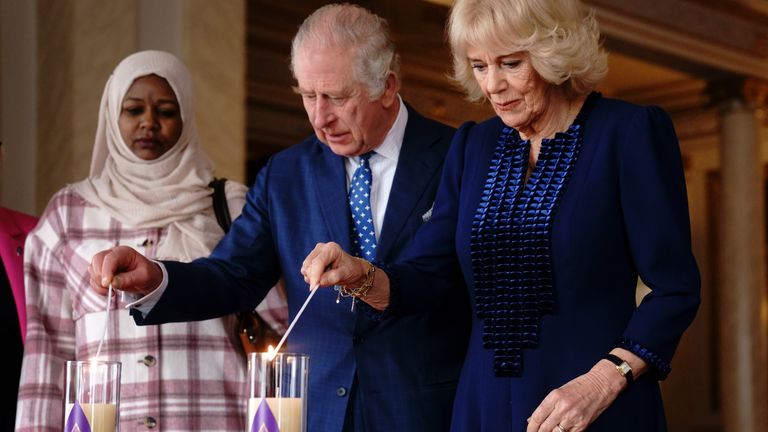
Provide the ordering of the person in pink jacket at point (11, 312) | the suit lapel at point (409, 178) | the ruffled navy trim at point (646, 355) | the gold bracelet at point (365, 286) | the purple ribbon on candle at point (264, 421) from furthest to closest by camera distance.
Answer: the person in pink jacket at point (11, 312) < the suit lapel at point (409, 178) < the gold bracelet at point (365, 286) < the ruffled navy trim at point (646, 355) < the purple ribbon on candle at point (264, 421)

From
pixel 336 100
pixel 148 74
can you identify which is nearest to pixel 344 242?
pixel 336 100

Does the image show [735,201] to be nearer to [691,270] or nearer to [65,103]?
[65,103]

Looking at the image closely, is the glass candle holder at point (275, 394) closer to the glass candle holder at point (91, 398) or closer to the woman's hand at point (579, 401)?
the glass candle holder at point (91, 398)

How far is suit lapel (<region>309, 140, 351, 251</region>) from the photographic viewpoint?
2.66 m

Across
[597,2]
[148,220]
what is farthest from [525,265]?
→ [597,2]

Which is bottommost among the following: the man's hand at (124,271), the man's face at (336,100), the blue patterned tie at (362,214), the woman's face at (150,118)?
the man's hand at (124,271)

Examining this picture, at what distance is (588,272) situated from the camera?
2139 millimetres

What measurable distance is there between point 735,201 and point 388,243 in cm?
874

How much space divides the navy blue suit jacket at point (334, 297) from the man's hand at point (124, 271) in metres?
0.06

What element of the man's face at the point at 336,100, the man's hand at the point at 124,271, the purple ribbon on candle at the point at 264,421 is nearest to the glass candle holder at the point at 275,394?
the purple ribbon on candle at the point at 264,421

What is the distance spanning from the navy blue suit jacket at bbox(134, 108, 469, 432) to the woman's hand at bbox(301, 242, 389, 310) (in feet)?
0.82

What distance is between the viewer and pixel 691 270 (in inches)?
82.4

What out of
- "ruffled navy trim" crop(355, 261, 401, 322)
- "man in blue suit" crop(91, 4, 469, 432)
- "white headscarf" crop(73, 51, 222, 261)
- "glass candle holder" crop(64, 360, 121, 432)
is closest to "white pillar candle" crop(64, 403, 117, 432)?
"glass candle holder" crop(64, 360, 121, 432)

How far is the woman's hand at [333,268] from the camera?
2115 millimetres
